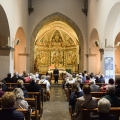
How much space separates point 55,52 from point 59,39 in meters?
1.58

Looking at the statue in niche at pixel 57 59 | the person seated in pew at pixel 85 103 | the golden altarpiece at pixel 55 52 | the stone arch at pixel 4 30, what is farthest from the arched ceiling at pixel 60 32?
the person seated in pew at pixel 85 103

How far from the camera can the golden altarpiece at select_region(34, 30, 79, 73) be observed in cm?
2686

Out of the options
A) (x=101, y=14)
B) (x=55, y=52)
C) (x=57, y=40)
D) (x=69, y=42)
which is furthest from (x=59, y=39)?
(x=101, y=14)

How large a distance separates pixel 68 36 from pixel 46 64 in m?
4.11

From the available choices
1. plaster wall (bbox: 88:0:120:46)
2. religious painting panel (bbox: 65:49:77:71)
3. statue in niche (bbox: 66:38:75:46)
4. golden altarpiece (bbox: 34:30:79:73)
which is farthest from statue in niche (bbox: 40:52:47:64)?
plaster wall (bbox: 88:0:120:46)

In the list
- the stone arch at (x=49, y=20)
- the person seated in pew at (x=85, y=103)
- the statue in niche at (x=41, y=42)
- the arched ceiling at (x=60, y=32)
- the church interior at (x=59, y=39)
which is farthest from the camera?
the statue in niche at (x=41, y=42)

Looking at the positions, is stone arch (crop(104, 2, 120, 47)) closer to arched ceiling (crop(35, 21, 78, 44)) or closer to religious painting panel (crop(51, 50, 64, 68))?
arched ceiling (crop(35, 21, 78, 44))

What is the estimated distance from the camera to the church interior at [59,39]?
11.8 m

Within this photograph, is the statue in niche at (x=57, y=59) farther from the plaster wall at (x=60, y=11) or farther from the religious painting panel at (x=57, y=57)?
the plaster wall at (x=60, y=11)

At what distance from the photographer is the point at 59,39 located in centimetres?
2736

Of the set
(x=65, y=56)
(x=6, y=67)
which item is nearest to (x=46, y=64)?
(x=65, y=56)

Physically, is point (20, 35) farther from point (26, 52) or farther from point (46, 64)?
point (46, 64)

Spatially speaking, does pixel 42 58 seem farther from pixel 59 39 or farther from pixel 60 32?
pixel 60 32

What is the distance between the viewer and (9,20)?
11836 millimetres
